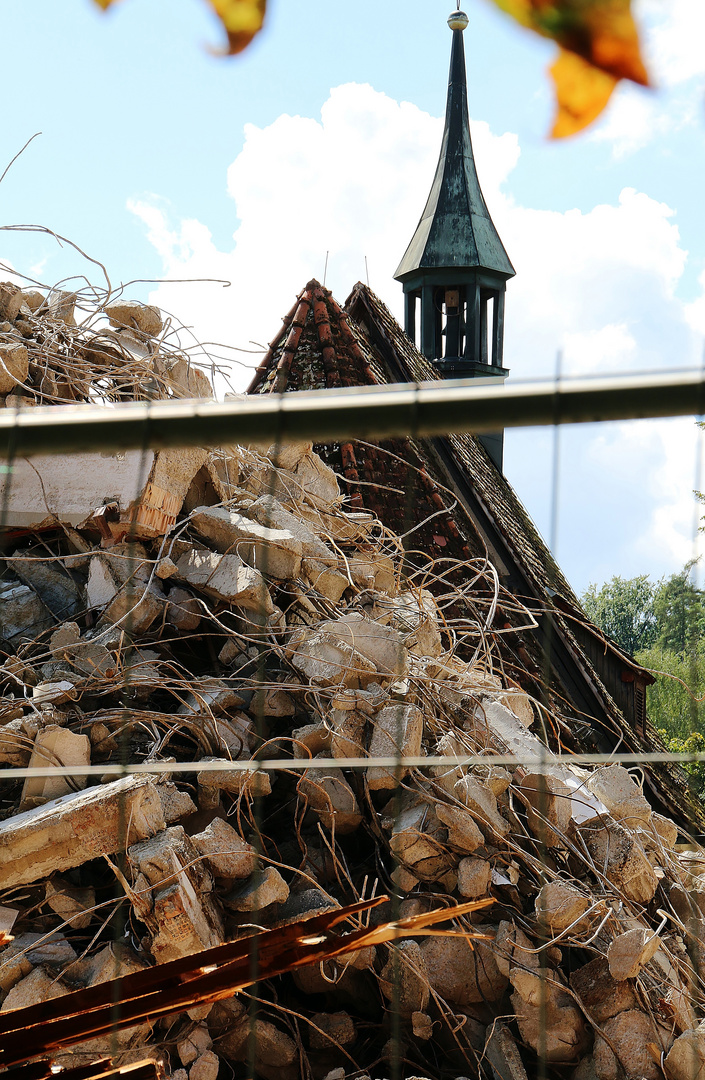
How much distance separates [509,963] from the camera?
230cm

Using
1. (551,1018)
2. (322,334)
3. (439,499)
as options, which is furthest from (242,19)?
(322,334)

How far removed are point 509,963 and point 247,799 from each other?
0.73 meters

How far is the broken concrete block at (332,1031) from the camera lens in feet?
7.24

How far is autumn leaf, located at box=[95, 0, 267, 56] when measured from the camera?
77 centimetres

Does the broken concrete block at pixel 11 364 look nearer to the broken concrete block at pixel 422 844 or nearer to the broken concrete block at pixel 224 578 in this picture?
the broken concrete block at pixel 224 578

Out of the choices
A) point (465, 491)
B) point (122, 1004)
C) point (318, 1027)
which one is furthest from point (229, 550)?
point (465, 491)

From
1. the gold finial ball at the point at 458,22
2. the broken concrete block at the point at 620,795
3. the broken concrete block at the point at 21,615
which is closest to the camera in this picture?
the broken concrete block at the point at 620,795

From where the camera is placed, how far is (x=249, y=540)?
10.3ft

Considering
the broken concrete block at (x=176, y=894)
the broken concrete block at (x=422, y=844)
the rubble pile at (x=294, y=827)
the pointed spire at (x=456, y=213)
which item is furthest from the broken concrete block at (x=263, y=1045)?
the pointed spire at (x=456, y=213)

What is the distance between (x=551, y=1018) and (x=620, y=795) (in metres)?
0.80

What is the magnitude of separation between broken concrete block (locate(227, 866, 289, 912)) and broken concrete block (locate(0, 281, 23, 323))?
94.2 inches

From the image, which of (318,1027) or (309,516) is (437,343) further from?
(318,1027)

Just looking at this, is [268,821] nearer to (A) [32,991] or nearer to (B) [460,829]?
(B) [460,829]

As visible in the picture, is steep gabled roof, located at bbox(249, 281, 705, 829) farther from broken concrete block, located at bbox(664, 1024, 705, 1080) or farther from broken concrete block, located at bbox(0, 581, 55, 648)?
broken concrete block, located at bbox(664, 1024, 705, 1080)
